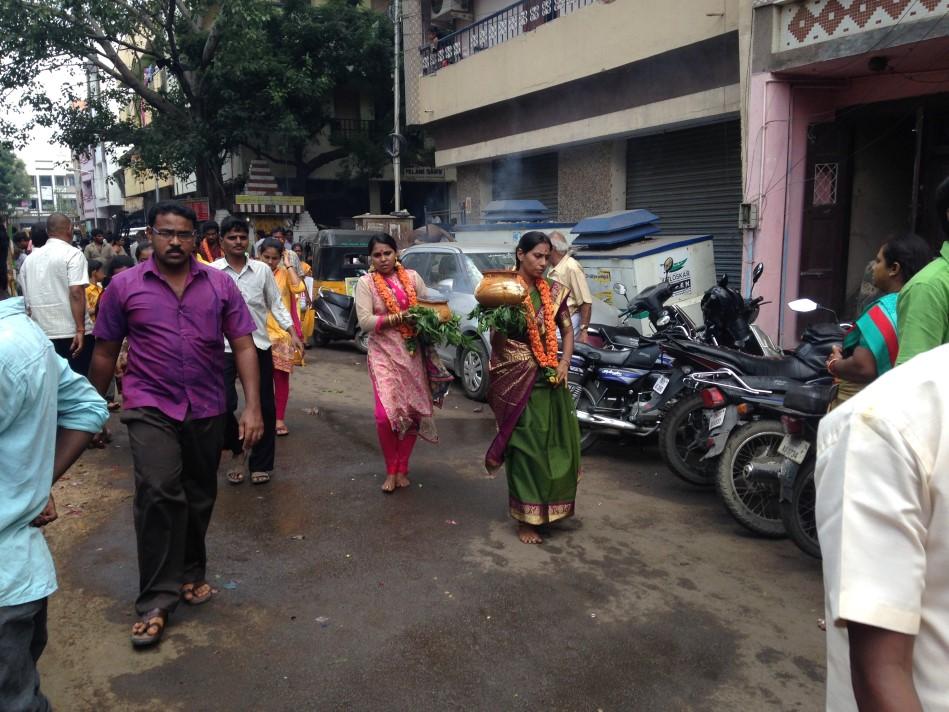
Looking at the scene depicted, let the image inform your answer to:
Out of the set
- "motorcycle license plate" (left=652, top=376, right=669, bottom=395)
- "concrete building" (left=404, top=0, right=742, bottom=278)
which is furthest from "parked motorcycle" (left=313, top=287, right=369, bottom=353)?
"motorcycle license plate" (left=652, top=376, right=669, bottom=395)

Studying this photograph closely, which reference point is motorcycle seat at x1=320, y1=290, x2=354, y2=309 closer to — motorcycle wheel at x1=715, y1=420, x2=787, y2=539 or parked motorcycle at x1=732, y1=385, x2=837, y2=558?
motorcycle wheel at x1=715, y1=420, x2=787, y2=539

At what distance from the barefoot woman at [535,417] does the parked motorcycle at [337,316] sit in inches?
291

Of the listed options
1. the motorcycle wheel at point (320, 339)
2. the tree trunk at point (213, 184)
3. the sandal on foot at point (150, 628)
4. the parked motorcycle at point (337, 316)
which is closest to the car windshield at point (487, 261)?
the parked motorcycle at point (337, 316)

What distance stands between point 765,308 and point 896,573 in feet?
28.7

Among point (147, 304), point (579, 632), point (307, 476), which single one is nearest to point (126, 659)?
point (147, 304)

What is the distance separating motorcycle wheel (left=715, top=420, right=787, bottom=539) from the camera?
469 cm

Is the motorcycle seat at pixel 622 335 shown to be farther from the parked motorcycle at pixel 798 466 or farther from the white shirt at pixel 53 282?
the white shirt at pixel 53 282

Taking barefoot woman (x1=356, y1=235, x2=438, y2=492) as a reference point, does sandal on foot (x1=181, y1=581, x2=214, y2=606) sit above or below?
below

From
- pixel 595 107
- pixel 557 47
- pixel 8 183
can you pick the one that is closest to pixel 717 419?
pixel 595 107

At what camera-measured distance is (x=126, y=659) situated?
3.33 m

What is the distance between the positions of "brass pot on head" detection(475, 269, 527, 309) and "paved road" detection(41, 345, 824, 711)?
1.37 metres

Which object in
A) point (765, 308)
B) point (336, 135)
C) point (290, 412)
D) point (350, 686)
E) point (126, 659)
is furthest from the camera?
point (336, 135)

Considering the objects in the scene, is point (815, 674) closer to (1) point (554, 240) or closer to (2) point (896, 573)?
(2) point (896, 573)

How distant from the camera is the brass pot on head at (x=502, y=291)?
4531 millimetres
